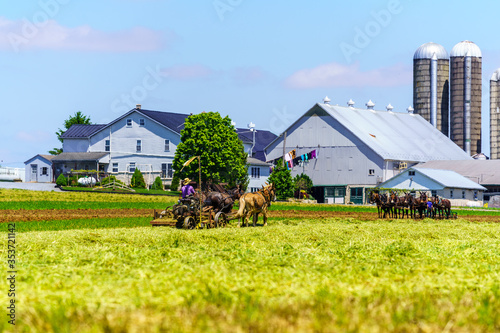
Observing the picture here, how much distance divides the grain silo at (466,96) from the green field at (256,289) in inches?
4086

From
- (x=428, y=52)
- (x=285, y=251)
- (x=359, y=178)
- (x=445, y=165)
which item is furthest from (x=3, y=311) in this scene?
(x=428, y=52)

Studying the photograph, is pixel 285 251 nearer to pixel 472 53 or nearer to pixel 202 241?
pixel 202 241

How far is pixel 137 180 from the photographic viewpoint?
283 ft

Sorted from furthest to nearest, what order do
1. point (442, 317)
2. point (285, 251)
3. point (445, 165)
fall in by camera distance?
1. point (445, 165)
2. point (285, 251)
3. point (442, 317)

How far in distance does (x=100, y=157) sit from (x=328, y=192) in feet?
93.1

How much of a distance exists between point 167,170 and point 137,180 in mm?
6603

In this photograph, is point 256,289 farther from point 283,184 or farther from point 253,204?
point 283,184

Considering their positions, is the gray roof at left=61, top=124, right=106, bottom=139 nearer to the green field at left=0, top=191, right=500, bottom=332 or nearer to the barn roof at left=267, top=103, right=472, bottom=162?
the barn roof at left=267, top=103, right=472, bottom=162

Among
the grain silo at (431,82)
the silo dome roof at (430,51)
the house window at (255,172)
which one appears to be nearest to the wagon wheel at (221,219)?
the house window at (255,172)

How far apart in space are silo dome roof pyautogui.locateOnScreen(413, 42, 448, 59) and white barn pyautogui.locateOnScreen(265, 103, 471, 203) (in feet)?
67.9

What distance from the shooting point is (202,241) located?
20781 millimetres

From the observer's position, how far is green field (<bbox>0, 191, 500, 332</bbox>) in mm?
8500

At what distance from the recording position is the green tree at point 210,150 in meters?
79.1

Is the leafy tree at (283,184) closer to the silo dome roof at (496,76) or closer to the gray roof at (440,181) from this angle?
the gray roof at (440,181)
